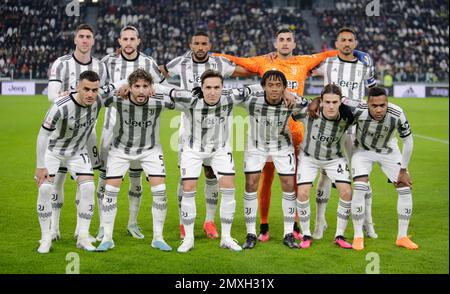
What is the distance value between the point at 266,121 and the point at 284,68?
82cm

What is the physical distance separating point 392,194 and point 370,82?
2.53 m

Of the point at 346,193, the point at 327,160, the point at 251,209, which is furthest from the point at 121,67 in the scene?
the point at 346,193

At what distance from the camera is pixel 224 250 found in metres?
6.14

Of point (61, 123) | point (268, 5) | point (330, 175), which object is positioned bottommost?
point (330, 175)

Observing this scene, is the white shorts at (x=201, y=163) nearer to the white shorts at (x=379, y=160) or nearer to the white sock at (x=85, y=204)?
the white sock at (x=85, y=204)

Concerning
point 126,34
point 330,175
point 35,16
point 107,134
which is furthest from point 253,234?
point 35,16

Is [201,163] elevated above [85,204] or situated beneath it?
elevated above

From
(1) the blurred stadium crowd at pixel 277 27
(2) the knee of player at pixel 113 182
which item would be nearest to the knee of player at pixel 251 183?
(2) the knee of player at pixel 113 182

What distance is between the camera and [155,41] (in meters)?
27.6

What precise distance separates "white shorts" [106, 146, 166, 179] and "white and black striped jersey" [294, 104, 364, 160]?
1.45 metres

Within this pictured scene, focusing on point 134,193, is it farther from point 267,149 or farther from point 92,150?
point 267,149

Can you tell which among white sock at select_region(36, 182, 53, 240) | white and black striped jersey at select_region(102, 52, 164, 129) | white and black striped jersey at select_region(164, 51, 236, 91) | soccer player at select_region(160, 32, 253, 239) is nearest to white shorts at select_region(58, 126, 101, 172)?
white and black striped jersey at select_region(102, 52, 164, 129)

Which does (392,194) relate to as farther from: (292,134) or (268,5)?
(268,5)

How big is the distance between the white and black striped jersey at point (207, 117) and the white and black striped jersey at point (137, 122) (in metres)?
0.16
